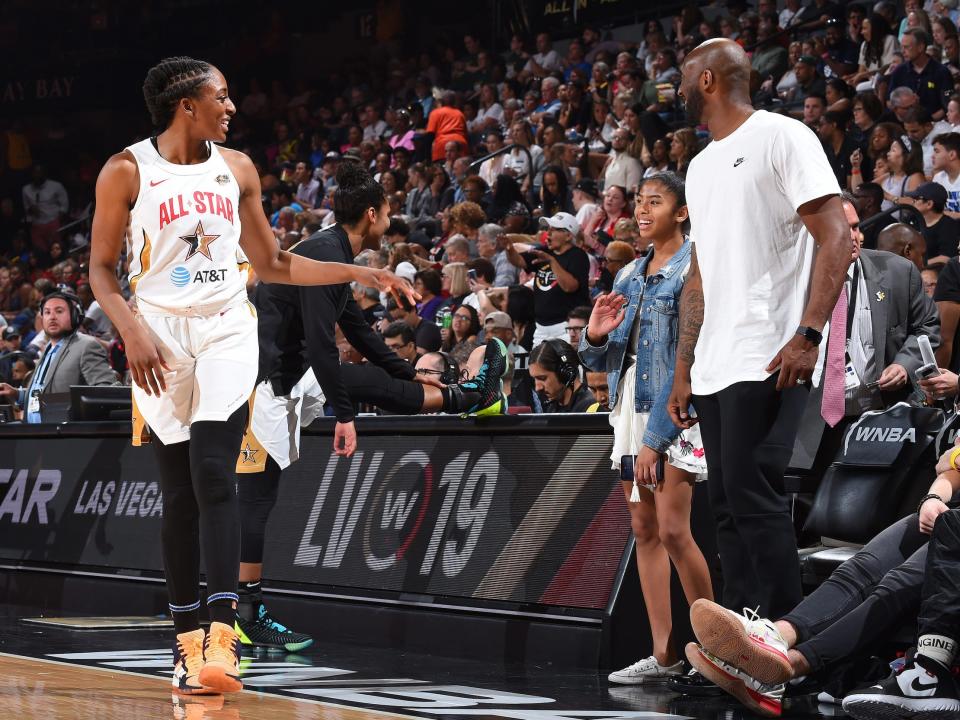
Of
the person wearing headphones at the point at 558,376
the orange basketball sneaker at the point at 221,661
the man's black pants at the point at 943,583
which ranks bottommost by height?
the orange basketball sneaker at the point at 221,661

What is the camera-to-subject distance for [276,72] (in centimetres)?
2289

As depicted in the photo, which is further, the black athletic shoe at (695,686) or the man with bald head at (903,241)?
the man with bald head at (903,241)

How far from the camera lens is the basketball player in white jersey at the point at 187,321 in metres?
3.98

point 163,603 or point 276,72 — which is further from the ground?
point 276,72

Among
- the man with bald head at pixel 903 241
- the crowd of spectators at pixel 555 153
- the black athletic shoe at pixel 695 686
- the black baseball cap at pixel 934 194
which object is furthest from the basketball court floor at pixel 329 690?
the black baseball cap at pixel 934 194

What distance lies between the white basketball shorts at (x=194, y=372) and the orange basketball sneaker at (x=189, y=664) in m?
0.60

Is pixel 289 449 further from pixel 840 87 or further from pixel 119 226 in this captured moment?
pixel 840 87

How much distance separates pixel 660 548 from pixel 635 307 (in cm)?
85

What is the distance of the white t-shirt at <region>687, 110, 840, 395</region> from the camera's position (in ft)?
11.9

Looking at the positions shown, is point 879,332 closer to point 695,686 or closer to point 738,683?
point 695,686

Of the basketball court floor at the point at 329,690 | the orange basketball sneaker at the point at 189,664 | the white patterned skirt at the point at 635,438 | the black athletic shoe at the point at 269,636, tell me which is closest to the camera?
the basketball court floor at the point at 329,690

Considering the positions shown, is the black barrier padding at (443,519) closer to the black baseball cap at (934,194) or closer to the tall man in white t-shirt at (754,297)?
the tall man in white t-shirt at (754,297)

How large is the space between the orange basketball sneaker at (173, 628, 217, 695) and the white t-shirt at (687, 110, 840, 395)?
5.47 ft

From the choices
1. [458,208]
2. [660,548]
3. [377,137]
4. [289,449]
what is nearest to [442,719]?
[660,548]
